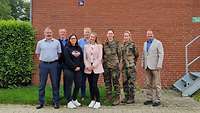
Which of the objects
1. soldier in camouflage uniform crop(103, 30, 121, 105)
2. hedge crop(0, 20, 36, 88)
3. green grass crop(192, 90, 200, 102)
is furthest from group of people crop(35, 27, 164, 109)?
hedge crop(0, 20, 36, 88)

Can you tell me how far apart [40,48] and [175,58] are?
5268 mm

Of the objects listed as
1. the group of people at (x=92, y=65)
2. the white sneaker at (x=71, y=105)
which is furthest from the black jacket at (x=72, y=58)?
the white sneaker at (x=71, y=105)

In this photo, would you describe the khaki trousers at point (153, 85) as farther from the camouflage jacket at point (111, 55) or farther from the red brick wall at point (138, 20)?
the red brick wall at point (138, 20)

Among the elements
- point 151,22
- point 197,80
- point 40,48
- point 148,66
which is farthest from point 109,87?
point 151,22

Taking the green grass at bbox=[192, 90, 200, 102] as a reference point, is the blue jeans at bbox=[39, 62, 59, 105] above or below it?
above

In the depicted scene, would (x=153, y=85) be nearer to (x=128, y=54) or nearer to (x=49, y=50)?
(x=128, y=54)

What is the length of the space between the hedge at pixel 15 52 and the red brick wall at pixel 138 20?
81cm

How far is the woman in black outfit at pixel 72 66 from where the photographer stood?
980cm

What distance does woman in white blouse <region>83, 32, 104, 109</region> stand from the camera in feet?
32.5

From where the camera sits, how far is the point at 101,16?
1354 centimetres

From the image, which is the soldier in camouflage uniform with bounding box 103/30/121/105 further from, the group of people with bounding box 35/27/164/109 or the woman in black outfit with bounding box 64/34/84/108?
the woman in black outfit with bounding box 64/34/84/108

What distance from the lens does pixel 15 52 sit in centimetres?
1254

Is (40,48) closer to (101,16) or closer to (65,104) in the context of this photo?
(65,104)

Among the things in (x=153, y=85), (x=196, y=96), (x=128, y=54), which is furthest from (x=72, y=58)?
(x=196, y=96)
